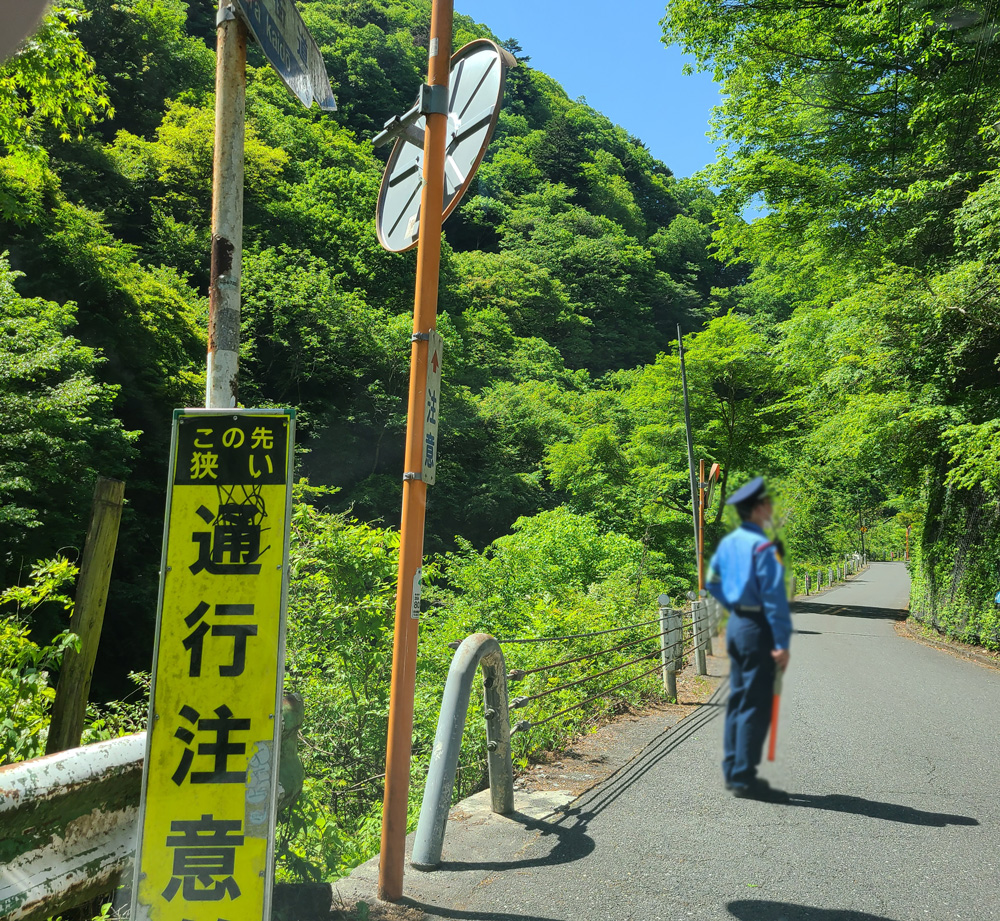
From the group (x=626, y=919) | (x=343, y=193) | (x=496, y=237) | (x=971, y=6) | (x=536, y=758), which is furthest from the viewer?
(x=496, y=237)

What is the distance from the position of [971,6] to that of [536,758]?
5.44 m

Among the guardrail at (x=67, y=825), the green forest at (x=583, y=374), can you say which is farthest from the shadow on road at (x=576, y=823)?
the guardrail at (x=67, y=825)

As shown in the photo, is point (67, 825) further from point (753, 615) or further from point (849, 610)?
point (753, 615)

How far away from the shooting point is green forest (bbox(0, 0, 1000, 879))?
762 mm

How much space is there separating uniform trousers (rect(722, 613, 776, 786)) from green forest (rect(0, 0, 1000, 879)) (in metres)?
0.06

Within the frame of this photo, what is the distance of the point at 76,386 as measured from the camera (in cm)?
1247

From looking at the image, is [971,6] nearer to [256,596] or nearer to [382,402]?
[256,596]

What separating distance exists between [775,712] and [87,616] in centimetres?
341

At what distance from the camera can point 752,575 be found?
1.15 ft

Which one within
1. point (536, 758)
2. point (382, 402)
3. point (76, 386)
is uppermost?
point (382, 402)

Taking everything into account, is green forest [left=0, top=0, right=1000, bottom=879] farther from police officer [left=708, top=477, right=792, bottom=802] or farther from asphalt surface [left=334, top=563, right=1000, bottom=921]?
asphalt surface [left=334, top=563, right=1000, bottom=921]

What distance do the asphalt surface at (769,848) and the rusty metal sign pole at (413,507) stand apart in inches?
13.1

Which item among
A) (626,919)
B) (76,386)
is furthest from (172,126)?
(626,919)

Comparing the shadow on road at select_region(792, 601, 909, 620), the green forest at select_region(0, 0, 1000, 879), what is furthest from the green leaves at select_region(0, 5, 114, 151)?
the shadow on road at select_region(792, 601, 909, 620)
